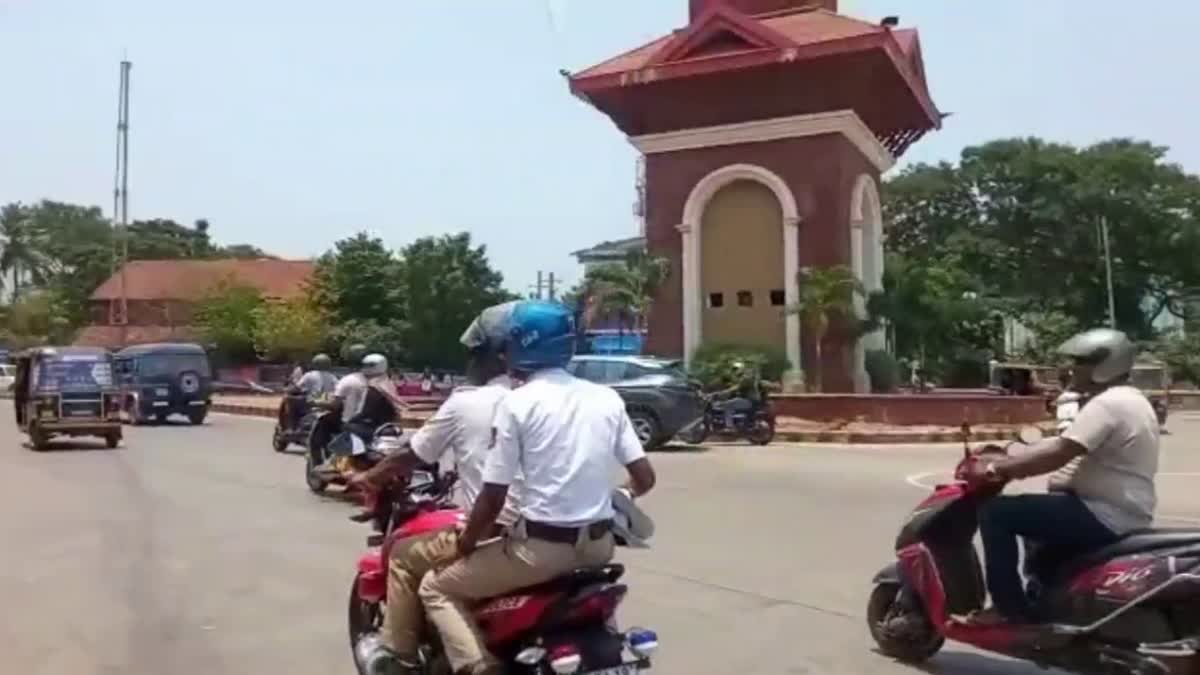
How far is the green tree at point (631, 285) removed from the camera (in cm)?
3183

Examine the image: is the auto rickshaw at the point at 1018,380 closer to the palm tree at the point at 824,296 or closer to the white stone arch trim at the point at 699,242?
the palm tree at the point at 824,296

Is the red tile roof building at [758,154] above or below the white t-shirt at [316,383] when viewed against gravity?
above

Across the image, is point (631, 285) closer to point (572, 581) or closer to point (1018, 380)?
point (1018, 380)

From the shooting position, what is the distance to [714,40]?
3114 centimetres

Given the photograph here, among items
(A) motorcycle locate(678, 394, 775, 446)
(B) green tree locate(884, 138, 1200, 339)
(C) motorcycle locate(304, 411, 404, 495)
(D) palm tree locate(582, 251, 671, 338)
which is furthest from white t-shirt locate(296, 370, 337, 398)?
(B) green tree locate(884, 138, 1200, 339)

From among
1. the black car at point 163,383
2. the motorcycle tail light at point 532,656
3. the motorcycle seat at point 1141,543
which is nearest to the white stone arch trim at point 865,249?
the black car at point 163,383

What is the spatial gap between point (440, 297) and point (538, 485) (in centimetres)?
4743


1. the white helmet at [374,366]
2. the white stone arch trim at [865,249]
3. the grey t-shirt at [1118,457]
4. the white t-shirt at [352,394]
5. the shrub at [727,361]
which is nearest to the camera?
the grey t-shirt at [1118,457]

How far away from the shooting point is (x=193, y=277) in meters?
69.7

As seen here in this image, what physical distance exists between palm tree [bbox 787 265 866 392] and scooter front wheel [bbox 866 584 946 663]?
74.4 feet

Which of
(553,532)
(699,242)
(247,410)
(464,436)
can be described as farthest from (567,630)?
(247,410)

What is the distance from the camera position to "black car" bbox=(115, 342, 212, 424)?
3145 cm

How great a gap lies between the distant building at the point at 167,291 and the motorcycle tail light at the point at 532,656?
6039 centimetres

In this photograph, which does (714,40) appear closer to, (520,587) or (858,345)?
(858,345)
